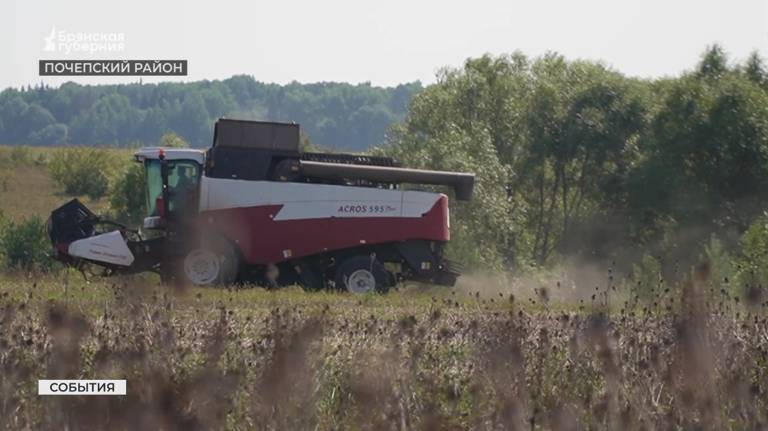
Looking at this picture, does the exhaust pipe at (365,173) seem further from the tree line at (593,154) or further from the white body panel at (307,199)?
the tree line at (593,154)

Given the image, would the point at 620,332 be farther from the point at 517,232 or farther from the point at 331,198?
the point at 517,232

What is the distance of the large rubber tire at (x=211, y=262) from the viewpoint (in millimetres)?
23641

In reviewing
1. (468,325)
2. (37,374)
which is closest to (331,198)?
(468,325)

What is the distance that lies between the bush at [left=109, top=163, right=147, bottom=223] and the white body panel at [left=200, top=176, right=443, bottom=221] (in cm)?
2002

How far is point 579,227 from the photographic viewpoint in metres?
44.4

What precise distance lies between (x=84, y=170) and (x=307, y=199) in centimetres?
4670

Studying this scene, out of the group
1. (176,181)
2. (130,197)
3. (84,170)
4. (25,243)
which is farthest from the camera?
(84,170)

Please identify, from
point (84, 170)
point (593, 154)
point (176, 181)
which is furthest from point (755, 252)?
point (84, 170)

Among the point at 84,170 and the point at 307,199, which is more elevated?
the point at 307,199

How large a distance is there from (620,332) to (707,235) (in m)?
25.0

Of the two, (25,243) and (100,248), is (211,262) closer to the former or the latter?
(100,248)

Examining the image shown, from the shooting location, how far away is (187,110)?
136m

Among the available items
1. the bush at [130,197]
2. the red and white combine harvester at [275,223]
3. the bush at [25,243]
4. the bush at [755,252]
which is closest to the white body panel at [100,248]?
the red and white combine harvester at [275,223]

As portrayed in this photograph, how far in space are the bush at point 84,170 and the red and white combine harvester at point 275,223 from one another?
131 feet
